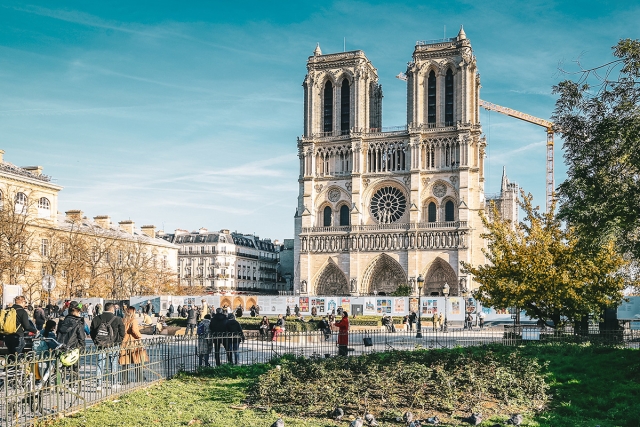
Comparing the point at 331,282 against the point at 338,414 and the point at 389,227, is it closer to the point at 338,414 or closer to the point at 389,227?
the point at 389,227

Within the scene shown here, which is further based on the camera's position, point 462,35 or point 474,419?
point 462,35

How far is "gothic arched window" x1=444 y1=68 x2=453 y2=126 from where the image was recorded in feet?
206

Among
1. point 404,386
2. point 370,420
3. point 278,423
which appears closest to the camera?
point 278,423

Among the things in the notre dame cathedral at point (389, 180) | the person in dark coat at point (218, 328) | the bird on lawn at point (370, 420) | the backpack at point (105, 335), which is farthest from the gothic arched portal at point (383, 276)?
the bird on lawn at point (370, 420)

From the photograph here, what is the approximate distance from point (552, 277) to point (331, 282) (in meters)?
41.6

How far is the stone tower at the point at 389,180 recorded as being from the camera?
60.6 meters

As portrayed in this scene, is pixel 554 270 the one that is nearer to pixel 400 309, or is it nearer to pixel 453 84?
pixel 400 309

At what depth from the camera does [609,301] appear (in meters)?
24.3

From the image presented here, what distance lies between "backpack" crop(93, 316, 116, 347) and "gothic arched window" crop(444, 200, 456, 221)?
49.7 metres

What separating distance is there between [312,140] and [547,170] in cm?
5253

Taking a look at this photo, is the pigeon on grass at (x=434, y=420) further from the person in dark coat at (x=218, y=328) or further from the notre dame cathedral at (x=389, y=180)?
the notre dame cathedral at (x=389, y=180)

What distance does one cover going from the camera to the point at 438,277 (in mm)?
61125

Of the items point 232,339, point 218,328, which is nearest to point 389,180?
point 218,328

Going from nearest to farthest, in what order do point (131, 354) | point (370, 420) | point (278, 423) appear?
point (278, 423)
point (370, 420)
point (131, 354)
